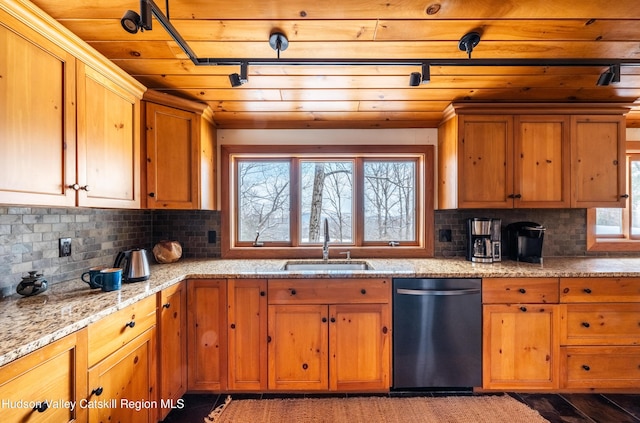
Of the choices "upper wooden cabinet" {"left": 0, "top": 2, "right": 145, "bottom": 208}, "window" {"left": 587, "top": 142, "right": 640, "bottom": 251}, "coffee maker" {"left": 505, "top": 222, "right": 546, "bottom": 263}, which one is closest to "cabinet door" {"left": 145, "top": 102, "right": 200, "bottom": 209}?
"upper wooden cabinet" {"left": 0, "top": 2, "right": 145, "bottom": 208}

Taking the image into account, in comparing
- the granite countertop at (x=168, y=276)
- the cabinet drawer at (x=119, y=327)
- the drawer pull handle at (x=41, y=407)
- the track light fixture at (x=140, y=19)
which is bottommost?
the drawer pull handle at (x=41, y=407)

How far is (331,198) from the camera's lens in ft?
9.27

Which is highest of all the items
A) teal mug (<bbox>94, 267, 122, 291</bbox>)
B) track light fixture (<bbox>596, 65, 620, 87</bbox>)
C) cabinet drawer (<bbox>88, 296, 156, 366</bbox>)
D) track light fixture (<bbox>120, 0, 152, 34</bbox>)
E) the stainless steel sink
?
track light fixture (<bbox>596, 65, 620, 87</bbox>)

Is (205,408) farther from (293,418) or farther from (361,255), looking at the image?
(361,255)

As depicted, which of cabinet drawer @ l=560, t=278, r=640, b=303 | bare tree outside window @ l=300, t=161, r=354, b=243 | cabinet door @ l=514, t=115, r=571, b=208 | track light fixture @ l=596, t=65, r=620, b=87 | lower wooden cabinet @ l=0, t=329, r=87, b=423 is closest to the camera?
lower wooden cabinet @ l=0, t=329, r=87, b=423

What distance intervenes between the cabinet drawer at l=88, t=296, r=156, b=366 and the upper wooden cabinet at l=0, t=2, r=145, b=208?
0.60m

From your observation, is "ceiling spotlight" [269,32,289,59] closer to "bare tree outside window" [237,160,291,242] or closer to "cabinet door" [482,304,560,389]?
"bare tree outside window" [237,160,291,242]

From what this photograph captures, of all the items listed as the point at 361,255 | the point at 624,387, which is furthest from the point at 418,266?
the point at 624,387

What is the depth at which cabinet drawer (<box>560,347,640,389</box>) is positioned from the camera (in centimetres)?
205

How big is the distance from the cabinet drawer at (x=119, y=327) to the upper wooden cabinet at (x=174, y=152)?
79 centimetres

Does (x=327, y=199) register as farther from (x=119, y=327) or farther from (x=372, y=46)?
(x=119, y=327)

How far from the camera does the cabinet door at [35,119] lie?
3.87 ft

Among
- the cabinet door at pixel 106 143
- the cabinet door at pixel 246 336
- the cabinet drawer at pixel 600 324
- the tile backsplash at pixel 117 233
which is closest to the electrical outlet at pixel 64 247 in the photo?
the tile backsplash at pixel 117 233

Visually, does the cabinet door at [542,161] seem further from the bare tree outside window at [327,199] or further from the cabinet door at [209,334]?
the cabinet door at [209,334]
